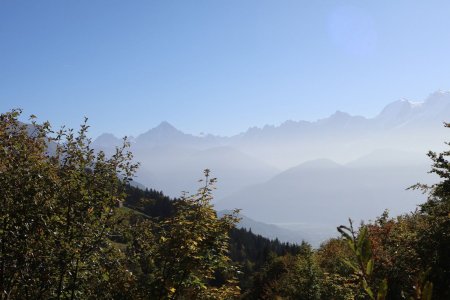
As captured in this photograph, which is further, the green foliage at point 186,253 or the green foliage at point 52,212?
the green foliage at point 186,253

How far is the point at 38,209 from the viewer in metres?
10.6

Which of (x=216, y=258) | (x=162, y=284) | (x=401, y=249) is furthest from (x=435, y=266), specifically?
(x=162, y=284)

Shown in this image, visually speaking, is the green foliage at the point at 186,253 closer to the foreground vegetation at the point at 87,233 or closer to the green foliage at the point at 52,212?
the foreground vegetation at the point at 87,233

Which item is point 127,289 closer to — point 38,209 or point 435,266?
point 38,209

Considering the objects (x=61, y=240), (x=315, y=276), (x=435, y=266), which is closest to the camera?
(x=61, y=240)

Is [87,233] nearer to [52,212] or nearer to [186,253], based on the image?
[52,212]

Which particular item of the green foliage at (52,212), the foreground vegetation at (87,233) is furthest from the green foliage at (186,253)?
the green foliage at (52,212)

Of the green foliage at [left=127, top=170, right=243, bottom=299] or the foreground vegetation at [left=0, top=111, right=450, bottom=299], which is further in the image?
the green foliage at [left=127, top=170, right=243, bottom=299]

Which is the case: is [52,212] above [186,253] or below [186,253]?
above

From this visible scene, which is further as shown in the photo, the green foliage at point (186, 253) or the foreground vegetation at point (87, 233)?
the green foliage at point (186, 253)

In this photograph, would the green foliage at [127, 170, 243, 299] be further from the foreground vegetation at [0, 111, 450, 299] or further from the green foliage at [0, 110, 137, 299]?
the green foliage at [0, 110, 137, 299]

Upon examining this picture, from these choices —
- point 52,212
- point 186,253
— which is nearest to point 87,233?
point 52,212

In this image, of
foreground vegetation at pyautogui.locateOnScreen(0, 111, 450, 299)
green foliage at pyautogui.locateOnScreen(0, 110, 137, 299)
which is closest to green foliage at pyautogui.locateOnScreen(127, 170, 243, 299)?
foreground vegetation at pyautogui.locateOnScreen(0, 111, 450, 299)

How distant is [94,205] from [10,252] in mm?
2480
